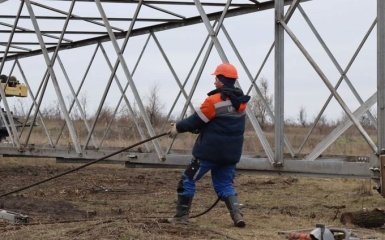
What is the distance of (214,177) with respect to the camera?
8.48m

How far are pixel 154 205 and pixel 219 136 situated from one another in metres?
3.61

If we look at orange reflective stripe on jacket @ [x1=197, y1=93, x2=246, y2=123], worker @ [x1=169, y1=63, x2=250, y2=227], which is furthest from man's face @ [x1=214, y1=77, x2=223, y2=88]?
orange reflective stripe on jacket @ [x1=197, y1=93, x2=246, y2=123]

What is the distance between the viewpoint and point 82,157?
1245 centimetres

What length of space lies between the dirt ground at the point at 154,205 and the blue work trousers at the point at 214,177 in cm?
47

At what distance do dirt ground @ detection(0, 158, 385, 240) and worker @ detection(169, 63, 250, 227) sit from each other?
0.42 m

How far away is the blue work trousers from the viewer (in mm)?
8250

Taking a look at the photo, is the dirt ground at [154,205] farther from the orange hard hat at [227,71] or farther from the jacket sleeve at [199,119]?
the orange hard hat at [227,71]

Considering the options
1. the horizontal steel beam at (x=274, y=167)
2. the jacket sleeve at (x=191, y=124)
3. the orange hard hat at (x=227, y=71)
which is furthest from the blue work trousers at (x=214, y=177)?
the orange hard hat at (x=227, y=71)

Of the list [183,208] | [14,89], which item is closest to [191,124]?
[183,208]

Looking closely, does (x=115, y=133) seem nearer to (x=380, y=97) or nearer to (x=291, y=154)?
(x=291, y=154)

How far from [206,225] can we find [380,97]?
2.80 metres

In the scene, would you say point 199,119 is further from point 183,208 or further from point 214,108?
point 183,208

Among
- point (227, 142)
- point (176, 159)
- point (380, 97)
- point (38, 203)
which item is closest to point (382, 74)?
point (380, 97)

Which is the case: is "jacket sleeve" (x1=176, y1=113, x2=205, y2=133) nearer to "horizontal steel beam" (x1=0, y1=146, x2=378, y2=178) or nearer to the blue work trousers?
the blue work trousers
